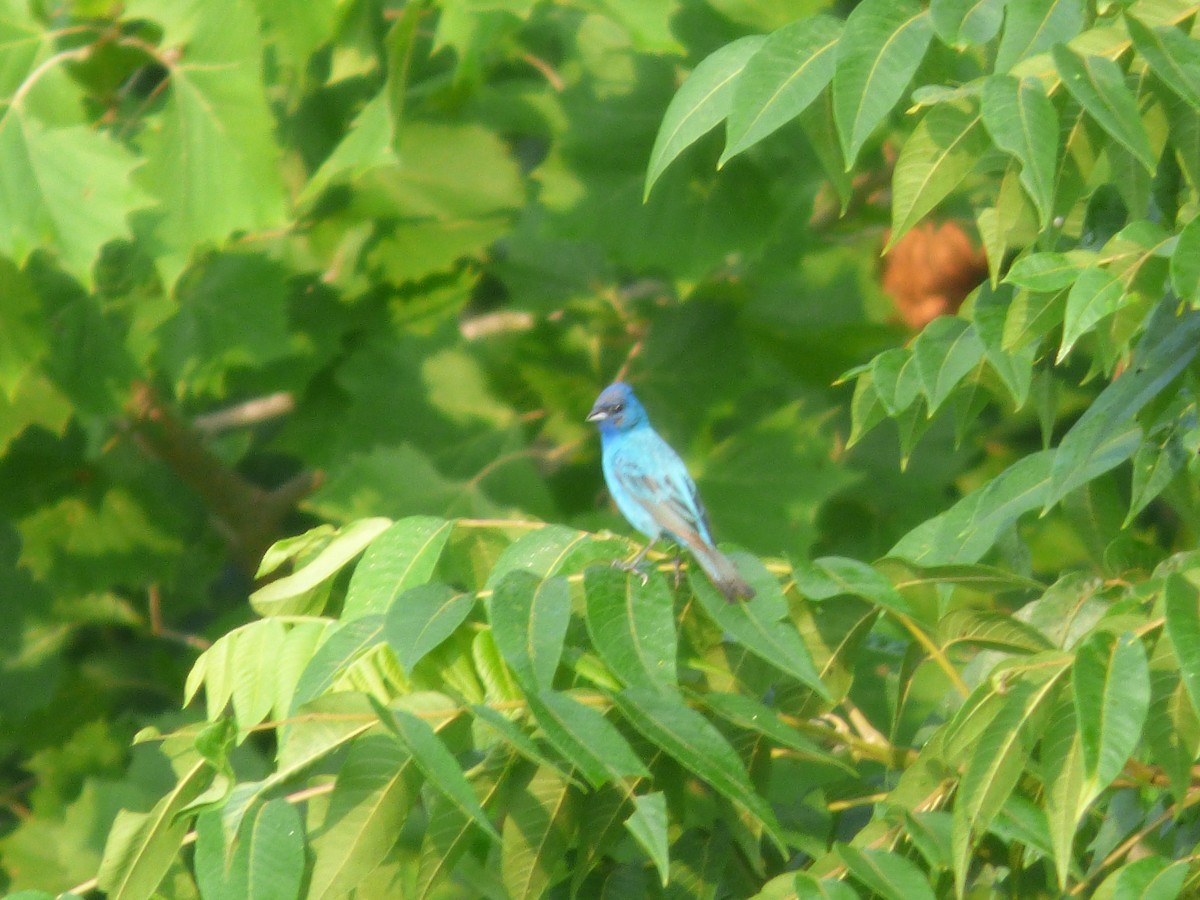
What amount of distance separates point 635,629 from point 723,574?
204 mm

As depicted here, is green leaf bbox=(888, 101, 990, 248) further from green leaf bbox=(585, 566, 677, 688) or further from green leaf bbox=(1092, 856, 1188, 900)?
green leaf bbox=(1092, 856, 1188, 900)

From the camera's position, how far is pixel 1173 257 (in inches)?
76.0

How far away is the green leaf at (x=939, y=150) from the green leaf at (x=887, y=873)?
87 cm

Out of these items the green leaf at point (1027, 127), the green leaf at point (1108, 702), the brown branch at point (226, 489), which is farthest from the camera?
the brown branch at point (226, 489)

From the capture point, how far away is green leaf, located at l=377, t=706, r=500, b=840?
72.8 inches

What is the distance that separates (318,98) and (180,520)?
1936 mm

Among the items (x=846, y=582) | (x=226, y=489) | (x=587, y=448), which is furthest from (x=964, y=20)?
(x=226, y=489)

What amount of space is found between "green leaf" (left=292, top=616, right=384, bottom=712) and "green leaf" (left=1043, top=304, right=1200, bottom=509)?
40.4 inches

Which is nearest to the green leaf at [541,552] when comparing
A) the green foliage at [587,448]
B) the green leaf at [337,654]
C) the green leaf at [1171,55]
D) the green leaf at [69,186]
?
the green foliage at [587,448]

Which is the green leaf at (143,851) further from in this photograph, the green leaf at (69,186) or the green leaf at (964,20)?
the green leaf at (69,186)

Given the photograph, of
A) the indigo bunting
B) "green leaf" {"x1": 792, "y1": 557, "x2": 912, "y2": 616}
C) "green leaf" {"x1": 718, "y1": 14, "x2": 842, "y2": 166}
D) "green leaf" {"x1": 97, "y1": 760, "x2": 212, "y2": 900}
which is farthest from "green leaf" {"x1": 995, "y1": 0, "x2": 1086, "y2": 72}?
"green leaf" {"x1": 97, "y1": 760, "x2": 212, "y2": 900}

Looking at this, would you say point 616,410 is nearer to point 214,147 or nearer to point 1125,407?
point 214,147

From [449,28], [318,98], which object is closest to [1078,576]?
[449,28]

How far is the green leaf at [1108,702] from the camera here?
1.76m
